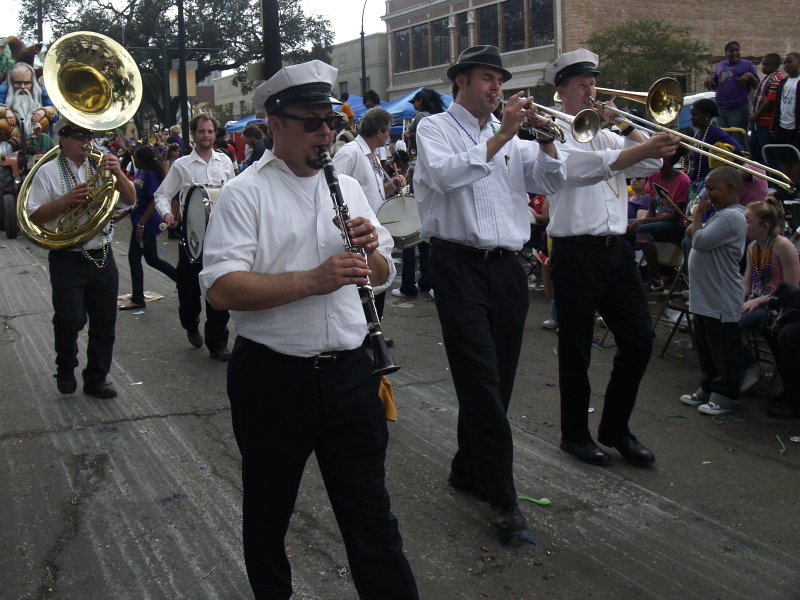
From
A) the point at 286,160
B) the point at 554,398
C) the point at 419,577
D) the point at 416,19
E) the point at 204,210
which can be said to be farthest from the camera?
the point at 416,19

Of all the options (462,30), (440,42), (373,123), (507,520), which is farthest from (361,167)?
(440,42)

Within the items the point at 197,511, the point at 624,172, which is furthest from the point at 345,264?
the point at 624,172

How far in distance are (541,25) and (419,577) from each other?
140ft

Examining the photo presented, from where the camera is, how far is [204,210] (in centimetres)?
657

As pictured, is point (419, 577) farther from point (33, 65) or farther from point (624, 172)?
point (33, 65)

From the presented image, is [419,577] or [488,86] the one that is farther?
[488,86]

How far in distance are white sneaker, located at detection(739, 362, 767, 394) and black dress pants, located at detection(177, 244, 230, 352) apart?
423cm

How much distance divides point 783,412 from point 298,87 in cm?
434

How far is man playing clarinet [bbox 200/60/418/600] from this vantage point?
8.80 ft

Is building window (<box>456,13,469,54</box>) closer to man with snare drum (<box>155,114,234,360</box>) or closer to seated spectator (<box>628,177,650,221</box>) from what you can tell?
seated spectator (<box>628,177,650,221</box>)

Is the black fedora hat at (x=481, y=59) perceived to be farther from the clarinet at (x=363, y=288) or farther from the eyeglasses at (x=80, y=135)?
the eyeglasses at (x=80, y=135)

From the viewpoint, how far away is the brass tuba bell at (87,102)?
5691 millimetres

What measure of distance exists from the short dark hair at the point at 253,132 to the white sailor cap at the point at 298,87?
11.9 meters

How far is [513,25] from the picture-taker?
44312 millimetres
